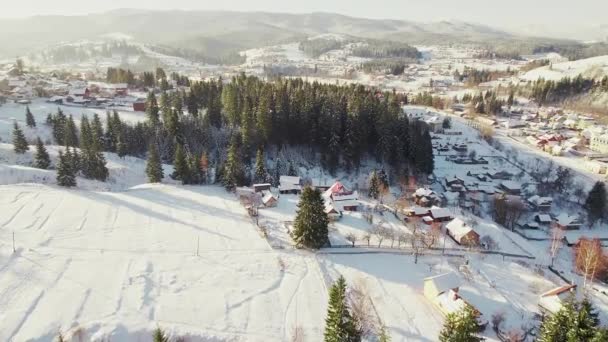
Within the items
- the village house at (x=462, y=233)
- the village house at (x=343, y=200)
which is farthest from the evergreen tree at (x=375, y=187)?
the village house at (x=462, y=233)

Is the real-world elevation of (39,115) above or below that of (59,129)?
above

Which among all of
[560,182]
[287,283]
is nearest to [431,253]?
[287,283]

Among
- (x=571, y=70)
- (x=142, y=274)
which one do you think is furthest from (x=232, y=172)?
(x=571, y=70)

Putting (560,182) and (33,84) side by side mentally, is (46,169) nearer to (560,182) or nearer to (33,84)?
(33,84)

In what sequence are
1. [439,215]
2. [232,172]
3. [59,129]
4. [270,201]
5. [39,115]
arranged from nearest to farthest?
1. [439,215]
2. [270,201]
3. [232,172]
4. [59,129]
5. [39,115]

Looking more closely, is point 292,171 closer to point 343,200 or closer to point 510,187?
point 343,200

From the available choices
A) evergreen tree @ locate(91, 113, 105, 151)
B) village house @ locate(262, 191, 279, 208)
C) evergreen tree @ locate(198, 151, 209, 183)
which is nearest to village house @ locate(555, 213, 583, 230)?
village house @ locate(262, 191, 279, 208)

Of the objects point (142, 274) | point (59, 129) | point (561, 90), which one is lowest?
point (142, 274)
